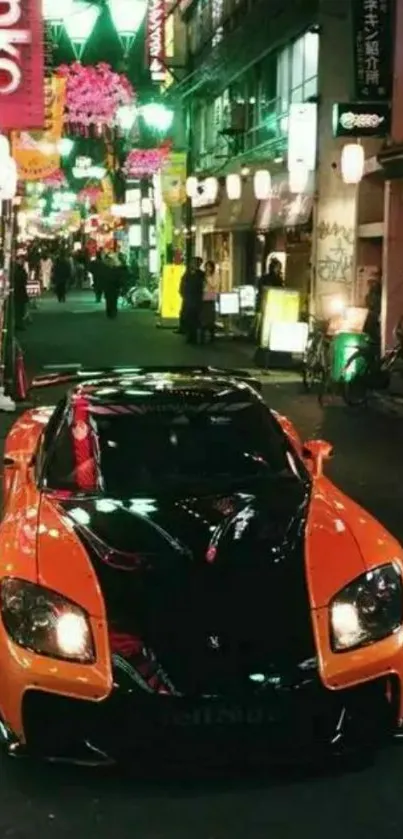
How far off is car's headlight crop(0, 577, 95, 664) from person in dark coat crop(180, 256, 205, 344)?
896 inches

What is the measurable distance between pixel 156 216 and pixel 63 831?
41.4 m

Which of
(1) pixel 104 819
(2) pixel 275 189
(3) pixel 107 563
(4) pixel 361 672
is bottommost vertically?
(1) pixel 104 819

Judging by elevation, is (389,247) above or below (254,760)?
above

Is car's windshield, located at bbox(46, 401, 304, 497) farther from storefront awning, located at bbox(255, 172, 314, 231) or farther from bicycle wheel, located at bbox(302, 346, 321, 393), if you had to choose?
storefront awning, located at bbox(255, 172, 314, 231)

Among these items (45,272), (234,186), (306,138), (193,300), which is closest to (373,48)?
(306,138)

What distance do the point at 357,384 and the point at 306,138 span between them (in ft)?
25.5

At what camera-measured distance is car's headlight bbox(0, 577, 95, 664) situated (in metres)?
4.43

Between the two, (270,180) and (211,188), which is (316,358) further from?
(211,188)

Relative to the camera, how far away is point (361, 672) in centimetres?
442

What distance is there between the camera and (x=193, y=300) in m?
27.5

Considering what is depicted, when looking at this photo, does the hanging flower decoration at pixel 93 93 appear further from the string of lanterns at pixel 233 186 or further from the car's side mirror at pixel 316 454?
the car's side mirror at pixel 316 454

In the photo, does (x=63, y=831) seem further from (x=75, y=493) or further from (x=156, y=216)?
(x=156, y=216)

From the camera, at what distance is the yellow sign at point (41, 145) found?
92.6 feet

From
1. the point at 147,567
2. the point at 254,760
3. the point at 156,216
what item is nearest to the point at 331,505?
the point at 147,567
